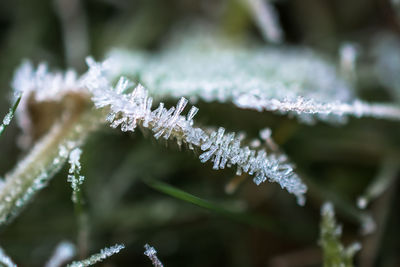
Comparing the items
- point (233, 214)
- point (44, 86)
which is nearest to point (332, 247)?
point (233, 214)

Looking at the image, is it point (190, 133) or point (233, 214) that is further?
point (233, 214)

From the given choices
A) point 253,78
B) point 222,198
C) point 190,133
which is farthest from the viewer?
point 222,198

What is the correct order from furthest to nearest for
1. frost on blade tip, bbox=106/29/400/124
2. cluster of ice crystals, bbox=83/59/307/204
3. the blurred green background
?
the blurred green background < frost on blade tip, bbox=106/29/400/124 < cluster of ice crystals, bbox=83/59/307/204

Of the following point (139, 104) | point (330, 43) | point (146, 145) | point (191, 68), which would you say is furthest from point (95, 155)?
point (330, 43)

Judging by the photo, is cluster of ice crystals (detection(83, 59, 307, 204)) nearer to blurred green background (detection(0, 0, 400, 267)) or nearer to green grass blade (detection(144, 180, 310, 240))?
green grass blade (detection(144, 180, 310, 240))

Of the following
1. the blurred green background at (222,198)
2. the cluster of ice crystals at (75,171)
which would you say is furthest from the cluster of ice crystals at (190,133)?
the blurred green background at (222,198)

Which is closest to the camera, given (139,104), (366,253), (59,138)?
(139,104)

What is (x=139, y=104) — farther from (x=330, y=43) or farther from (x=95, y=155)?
(x=330, y=43)

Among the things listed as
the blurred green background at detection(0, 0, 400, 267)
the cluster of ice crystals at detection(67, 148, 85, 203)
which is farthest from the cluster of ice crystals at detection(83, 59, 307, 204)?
the blurred green background at detection(0, 0, 400, 267)

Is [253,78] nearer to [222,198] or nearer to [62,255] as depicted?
[222,198]
